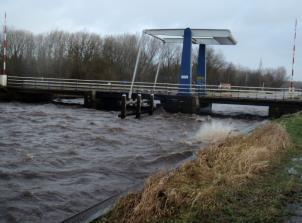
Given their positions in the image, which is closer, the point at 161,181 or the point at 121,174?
the point at 161,181

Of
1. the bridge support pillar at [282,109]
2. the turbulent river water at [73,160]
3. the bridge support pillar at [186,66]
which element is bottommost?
the turbulent river water at [73,160]

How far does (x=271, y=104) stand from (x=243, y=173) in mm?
23420

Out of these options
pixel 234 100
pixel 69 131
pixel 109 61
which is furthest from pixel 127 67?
pixel 69 131

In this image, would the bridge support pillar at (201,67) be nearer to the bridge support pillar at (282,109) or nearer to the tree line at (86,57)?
the bridge support pillar at (282,109)

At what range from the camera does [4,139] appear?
1414 cm

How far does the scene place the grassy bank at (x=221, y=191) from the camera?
16.4ft

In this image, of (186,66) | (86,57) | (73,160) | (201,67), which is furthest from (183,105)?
(86,57)

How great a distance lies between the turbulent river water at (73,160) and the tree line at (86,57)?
120 feet

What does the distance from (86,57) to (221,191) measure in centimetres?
5672

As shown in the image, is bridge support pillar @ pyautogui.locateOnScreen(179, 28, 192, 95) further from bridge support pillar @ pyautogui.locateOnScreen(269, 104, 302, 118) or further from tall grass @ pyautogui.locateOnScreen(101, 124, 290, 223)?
tall grass @ pyautogui.locateOnScreen(101, 124, 290, 223)

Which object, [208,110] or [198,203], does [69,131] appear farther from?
[208,110]

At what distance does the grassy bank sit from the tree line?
159ft

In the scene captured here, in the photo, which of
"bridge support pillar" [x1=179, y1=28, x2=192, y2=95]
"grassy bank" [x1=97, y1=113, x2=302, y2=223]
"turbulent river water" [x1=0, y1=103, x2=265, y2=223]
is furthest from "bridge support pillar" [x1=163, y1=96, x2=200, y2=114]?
"grassy bank" [x1=97, y1=113, x2=302, y2=223]

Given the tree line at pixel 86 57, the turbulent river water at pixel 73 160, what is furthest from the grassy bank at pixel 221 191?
the tree line at pixel 86 57
